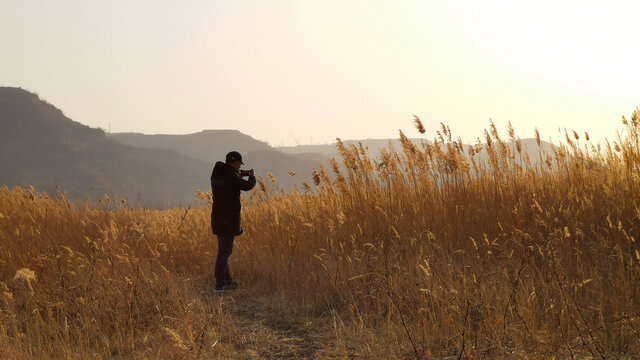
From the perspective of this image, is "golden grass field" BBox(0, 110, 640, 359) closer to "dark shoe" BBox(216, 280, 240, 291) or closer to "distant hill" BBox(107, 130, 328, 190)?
"dark shoe" BBox(216, 280, 240, 291)

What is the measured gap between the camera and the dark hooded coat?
6.00m

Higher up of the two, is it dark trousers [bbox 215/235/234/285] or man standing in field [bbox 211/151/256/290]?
man standing in field [bbox 211/151/256/290]

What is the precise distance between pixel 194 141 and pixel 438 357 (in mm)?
159141

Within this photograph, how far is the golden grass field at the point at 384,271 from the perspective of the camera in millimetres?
3348

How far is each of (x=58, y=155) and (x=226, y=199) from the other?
83500mm

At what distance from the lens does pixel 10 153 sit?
242 feet

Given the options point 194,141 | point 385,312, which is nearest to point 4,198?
point 385,312

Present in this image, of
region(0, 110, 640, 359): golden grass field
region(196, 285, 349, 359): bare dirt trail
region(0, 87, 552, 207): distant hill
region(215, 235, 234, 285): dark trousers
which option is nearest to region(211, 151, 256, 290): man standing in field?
region(215, 235, 234, 285): dark trousers

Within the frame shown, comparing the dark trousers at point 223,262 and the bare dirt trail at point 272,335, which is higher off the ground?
the dark trousers at point 223,262

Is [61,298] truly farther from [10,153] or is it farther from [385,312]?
[10,153]

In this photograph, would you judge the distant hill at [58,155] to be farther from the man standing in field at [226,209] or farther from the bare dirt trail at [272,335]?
the bare dirt trail at [272,335]

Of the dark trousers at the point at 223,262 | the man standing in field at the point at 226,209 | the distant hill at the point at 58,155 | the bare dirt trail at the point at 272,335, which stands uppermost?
the distant hill at the point at 58,155

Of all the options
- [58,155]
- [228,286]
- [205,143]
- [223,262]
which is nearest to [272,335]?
[228,286]

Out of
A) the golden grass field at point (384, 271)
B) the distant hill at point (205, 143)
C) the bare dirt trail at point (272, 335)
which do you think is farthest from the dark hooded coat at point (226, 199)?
the distant hill at point (205, 143)
